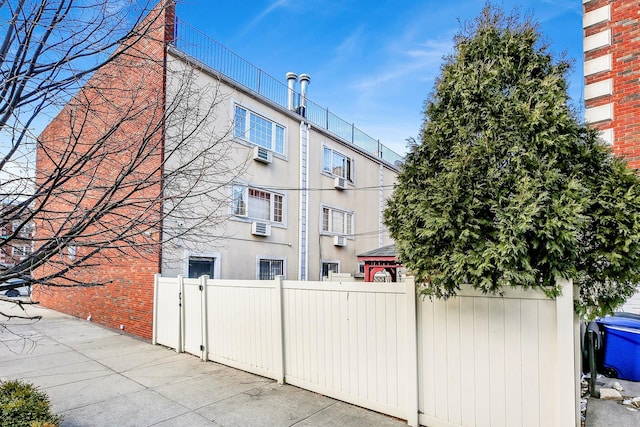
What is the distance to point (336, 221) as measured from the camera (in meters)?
15.8

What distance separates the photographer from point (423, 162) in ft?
12.3

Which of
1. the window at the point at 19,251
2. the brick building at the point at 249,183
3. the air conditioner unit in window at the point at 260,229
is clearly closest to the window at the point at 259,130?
the brick building at the point at 249,183

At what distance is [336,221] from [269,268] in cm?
452

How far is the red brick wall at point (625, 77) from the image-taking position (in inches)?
202

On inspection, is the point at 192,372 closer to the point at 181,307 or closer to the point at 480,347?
the point at 181,307

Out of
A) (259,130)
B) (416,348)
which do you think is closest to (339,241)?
(259,130)

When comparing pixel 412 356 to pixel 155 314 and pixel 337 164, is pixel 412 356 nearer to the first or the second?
pixel 155 314

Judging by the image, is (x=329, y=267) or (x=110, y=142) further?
(x=329, y=267)

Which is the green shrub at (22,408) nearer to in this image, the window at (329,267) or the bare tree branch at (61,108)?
the bare tree branch at (61,108)

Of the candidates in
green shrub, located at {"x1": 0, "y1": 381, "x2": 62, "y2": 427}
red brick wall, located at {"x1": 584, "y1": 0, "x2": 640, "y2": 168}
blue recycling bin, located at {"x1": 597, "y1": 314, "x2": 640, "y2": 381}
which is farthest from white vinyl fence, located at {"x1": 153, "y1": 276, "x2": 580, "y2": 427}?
red brick wall, located at {"x1": 584, "y1": 0, "x2": 640, "y2": 168}

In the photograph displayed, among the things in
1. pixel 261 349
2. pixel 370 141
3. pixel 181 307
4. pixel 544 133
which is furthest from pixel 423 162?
pixel 370 141

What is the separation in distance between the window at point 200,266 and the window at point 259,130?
380 centimetres

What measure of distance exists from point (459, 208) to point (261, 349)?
400 centimetres

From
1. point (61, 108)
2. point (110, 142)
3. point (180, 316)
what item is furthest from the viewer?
point (180, 316)
